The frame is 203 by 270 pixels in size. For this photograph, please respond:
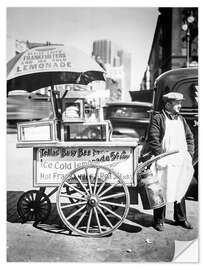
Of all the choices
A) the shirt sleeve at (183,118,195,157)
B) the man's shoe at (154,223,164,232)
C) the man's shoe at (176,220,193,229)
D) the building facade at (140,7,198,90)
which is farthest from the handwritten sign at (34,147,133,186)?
the building facade at (140,7,198,90)

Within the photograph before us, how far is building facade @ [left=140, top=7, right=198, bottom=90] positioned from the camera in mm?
6272

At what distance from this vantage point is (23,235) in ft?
12.5

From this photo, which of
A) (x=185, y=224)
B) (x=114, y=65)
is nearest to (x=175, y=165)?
(x=185, y=224)

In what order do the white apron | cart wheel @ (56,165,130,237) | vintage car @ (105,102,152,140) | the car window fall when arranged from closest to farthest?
cart wheel @ (56,165,130,237) < the white apron < the car window < vintage car @ (105,102,152,140)

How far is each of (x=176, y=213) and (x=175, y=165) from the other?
66cm

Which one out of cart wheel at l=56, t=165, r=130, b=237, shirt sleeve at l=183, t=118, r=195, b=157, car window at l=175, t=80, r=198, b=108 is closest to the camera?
cart wheel at l=56, t=165, r=130, b=237

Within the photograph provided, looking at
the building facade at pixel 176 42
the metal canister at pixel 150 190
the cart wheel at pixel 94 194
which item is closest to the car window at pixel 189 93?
the building facade at pixel 176 42

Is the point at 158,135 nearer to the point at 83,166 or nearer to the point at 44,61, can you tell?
the point at 83,166

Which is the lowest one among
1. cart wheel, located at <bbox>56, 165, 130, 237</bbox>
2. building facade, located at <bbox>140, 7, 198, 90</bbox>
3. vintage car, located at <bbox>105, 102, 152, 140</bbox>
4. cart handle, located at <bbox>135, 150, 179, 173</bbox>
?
cart wheel, located at <bbox>56, 165, 130, 237</bbox>

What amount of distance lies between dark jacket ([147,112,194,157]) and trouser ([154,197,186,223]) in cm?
71

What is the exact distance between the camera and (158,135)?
153 inches

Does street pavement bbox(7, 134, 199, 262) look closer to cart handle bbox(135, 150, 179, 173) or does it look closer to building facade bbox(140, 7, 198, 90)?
cart handle bbox(135, 150, 179, 173)

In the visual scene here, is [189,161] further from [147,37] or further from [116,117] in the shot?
[116,117]

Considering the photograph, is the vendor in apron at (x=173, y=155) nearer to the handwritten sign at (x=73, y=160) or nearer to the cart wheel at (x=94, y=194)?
the handwritten sign at (x=73, y=160)
